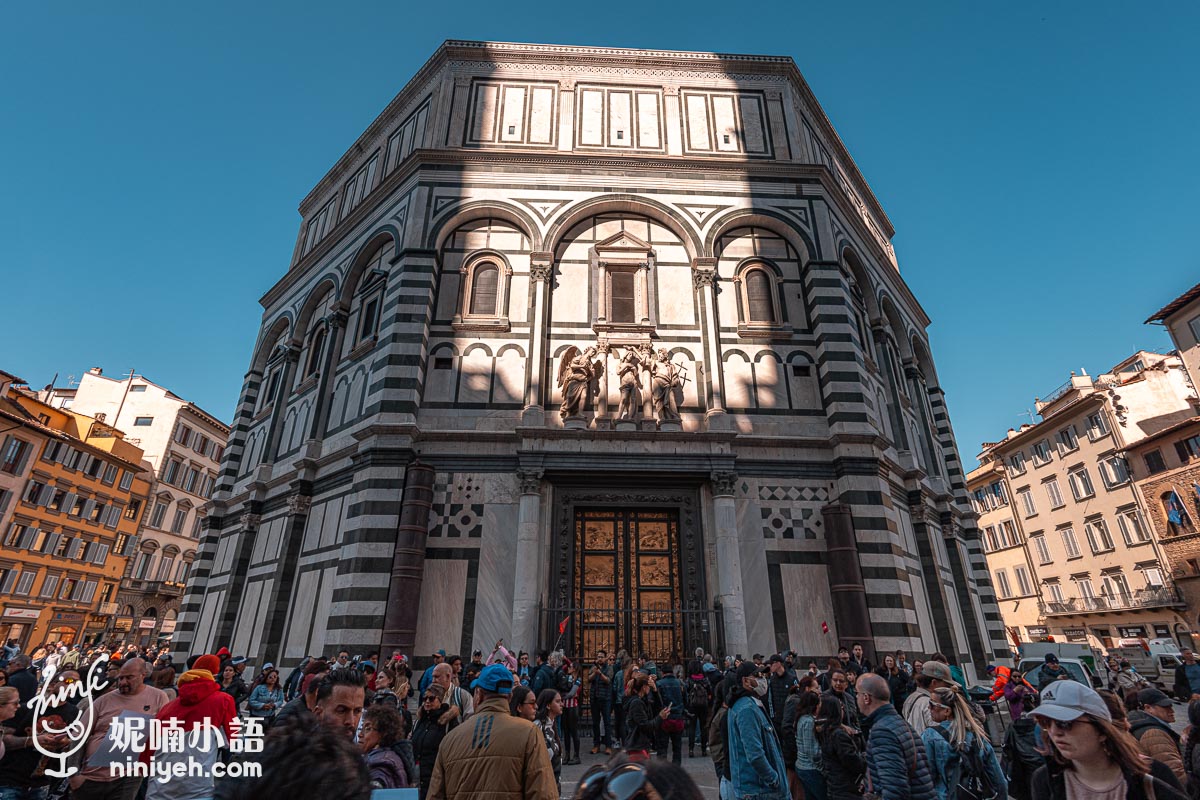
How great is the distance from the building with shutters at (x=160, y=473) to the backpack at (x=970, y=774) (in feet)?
139

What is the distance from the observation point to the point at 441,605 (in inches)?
469

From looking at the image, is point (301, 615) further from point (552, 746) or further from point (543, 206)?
point (543, 206)

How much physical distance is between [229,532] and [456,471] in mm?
9433

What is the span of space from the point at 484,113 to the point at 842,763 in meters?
18.6

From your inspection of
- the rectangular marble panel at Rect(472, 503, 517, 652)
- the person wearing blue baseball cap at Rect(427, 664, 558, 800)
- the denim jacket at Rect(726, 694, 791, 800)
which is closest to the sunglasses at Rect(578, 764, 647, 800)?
the person wearing blue baseball cap at Rect(427, 664, 558, 800)

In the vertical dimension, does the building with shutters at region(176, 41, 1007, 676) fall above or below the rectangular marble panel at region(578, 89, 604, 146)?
below

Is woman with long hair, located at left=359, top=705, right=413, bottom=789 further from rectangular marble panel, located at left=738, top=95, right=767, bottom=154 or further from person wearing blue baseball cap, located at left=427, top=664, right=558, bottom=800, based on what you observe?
rectangular marble panel, located at left=738, top=95, right=767, bottom=154

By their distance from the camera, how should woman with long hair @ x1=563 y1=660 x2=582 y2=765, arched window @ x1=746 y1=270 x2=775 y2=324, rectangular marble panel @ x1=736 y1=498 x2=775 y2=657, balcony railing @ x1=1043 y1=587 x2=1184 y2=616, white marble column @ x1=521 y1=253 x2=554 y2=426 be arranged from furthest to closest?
balcony railing @ x1=1043 y1=587 x2=1184 y2=616, arched window @ x1=746 y1=270 x2=775 y2=324, white marble column @ x1=521 y1=253 x2=554 y2=426, rectangular marble panel @ x1=736 y1=498 x2=775 y2=657, woman with long hair @ x1=563 y1=660 x2=582 y2=765

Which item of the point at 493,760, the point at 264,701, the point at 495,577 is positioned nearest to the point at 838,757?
the point at 493,760

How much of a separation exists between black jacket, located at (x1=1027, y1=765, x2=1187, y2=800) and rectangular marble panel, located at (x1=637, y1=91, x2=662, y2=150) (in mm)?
17479

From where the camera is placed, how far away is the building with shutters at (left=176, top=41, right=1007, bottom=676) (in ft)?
39.8

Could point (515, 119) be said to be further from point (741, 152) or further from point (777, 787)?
point (777, 787)

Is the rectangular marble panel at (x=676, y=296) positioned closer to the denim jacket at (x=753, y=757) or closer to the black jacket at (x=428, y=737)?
the denim jacket at (x=753, y=757)

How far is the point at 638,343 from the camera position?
14398 millimetres
